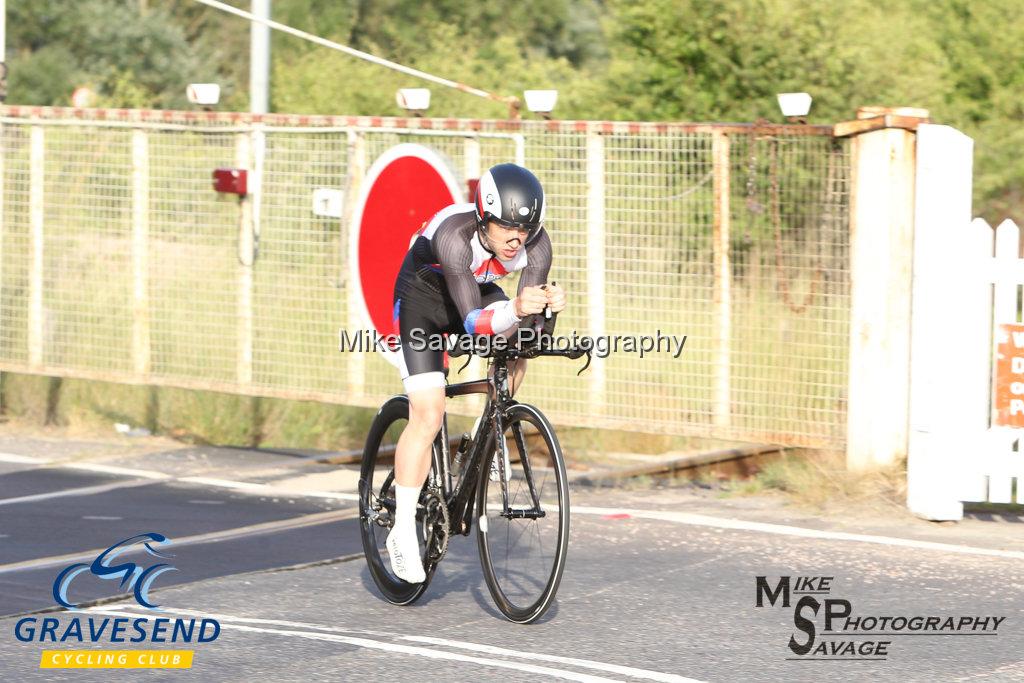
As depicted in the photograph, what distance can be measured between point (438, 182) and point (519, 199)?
4.37 metres

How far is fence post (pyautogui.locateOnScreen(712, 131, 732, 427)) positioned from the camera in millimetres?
9852

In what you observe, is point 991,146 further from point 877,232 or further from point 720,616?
point 720,616

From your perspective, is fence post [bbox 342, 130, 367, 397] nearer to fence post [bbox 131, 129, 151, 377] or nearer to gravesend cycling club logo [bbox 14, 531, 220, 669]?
fence post [bbox 131, 129, 151, 377]

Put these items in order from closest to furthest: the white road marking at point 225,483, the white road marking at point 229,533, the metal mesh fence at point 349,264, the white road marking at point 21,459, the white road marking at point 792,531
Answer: the white road marking at point 229,533, the white road marking at point 792,531, the metal mesh fence at point 349,264, the white road marking at point 225,483, the white road marking at point 21,459

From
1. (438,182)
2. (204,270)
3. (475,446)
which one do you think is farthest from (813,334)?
(204,270)

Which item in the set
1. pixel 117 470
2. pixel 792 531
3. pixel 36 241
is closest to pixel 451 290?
pixel 792 531

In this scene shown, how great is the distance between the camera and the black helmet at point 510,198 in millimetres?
6430

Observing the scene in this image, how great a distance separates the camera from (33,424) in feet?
41.2

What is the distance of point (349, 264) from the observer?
1105 cm

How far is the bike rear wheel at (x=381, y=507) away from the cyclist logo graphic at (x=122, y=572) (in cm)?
101

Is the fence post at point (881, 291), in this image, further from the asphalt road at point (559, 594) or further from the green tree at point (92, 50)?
the green tree at point (92, 50)

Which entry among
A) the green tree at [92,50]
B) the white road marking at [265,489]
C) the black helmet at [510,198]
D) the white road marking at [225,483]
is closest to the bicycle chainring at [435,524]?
the black helmet at [510,198]

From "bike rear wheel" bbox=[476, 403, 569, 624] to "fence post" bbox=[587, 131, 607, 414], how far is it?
369 cm

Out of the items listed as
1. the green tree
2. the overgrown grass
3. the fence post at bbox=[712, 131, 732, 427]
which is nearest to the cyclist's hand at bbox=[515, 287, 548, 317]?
the overgrown grass
